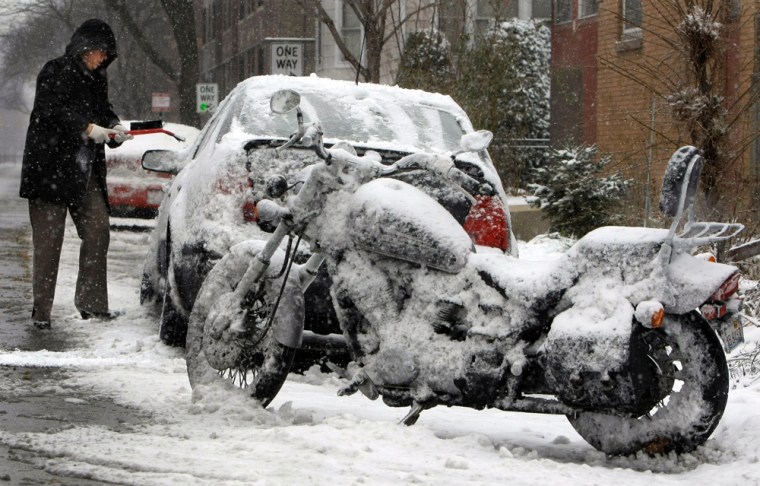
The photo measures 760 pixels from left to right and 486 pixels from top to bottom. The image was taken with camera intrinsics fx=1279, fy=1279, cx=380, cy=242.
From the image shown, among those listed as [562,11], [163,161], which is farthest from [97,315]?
[562,11]

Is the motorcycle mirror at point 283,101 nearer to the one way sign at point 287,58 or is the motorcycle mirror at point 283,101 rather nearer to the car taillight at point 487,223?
the car taillight at point 487,223

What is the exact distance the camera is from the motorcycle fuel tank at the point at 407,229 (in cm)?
511

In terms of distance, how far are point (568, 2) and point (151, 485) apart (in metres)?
25.4

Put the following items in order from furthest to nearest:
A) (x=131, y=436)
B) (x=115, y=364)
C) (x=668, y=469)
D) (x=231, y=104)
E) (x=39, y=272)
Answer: (x=39, y=272) → (x=231, y=104) → (x=115, y=364) → (x=131, y=436) → (x=668, y=469)

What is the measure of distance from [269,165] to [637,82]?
415cm

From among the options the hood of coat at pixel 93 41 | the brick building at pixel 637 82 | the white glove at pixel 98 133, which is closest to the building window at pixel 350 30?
the brick building at pixel 637 82

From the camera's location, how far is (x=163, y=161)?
8.73 meters

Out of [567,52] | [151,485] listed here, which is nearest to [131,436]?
[151,485]

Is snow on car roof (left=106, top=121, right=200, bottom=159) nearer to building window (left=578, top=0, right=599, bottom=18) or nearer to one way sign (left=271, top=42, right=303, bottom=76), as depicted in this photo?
one way sign (left=271, top=42, right=303, bottom=76)

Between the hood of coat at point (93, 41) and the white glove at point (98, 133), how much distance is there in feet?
2.14

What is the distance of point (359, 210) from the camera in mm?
5289

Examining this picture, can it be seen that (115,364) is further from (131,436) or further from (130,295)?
(130,295)

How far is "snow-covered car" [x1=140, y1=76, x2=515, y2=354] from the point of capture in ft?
22.6

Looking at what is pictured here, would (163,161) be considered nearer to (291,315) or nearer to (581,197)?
(291,315)
